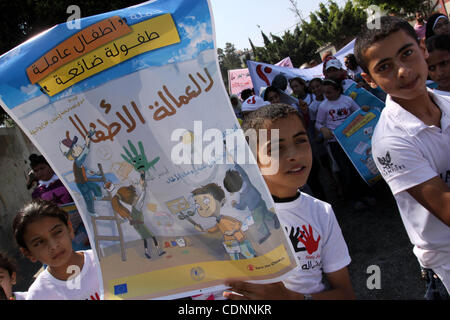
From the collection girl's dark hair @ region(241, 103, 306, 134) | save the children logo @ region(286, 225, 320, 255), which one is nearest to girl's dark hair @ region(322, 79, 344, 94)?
girl's dark hair @ region(241, 103, 306, 134)

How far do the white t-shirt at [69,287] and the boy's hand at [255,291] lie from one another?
0.89 m

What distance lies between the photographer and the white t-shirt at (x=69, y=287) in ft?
6.07

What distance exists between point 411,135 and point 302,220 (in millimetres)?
531

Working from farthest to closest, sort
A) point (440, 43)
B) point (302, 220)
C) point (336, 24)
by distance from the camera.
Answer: point (336, 24) → point (440, 43) → point (302, 220)

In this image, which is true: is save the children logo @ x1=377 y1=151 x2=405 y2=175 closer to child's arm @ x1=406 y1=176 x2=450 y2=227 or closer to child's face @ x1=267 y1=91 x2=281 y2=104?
child's arm @ x1=406 y1=176 x2=450 y2=227

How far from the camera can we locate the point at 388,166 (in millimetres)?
1545

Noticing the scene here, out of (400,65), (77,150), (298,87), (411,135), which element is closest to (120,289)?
(77,150)

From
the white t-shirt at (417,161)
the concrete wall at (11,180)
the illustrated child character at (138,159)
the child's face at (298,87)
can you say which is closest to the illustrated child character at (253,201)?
the illustrated child character at (138,159)

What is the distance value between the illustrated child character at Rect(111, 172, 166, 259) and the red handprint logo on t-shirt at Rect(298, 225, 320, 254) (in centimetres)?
54

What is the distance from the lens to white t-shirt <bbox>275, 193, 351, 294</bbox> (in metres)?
1.47

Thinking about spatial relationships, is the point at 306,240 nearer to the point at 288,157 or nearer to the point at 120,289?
the point at 288,157

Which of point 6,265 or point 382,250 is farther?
point 382,250

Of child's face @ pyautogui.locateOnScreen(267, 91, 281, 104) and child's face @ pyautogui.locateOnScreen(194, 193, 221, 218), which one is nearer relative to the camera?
child's face @ pyautogui.locateOnScreen(194, 193, 221, 218)

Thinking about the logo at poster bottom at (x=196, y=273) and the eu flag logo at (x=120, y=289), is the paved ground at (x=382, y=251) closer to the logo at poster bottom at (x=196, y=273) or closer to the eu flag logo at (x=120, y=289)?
the logo at poster bottom at (x=196, y=273)
